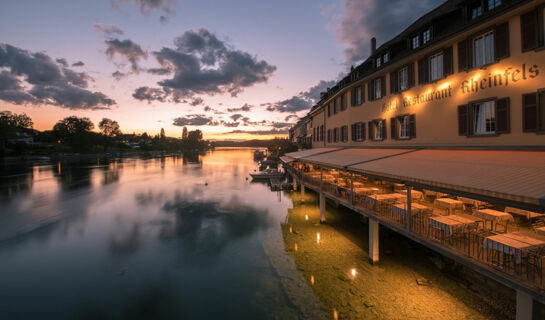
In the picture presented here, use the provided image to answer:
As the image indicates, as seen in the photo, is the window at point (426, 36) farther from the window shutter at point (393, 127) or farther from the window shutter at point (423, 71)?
the window shutter at point (393, 127)

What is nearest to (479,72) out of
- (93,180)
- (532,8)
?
(532,8)

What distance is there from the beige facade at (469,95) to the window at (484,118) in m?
0.04

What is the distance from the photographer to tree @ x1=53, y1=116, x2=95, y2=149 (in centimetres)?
12581

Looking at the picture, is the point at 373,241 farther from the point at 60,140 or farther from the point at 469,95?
the point at 60,140

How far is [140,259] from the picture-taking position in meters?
17.3

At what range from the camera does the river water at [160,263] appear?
11.8 meters

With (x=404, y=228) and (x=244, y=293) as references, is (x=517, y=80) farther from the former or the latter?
(x=244, y=293)

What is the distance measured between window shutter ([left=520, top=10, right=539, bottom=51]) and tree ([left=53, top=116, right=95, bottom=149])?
157982 mm

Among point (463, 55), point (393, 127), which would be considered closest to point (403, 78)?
point (393, 127)

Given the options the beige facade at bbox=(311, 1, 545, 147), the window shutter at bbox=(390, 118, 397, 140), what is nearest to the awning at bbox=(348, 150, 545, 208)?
the beige facade at bbox=(311, 1, 545, 147)

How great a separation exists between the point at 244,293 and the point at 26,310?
34.7 ft

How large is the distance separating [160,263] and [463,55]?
21439 mm

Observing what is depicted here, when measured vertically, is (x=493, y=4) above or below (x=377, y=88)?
above

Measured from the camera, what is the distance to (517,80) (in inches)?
391
